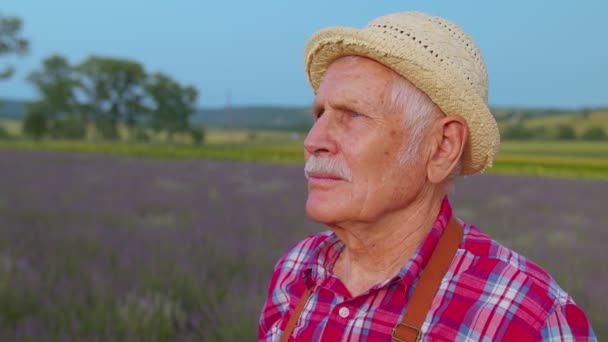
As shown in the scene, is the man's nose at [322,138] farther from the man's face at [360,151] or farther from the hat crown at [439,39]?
the hat crown at [439,39]

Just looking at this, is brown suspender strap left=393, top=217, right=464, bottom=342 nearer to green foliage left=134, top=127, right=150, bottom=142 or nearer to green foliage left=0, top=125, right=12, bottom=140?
green foliage left=134, top=127, right=150, bottom=142

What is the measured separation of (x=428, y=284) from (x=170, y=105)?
2141 inches

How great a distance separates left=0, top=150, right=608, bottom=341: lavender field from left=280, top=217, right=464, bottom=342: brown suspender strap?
0.92ft

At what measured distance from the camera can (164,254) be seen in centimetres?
482

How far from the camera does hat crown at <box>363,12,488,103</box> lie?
5.23 feet

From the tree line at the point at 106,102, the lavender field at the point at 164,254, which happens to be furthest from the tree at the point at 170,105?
the lavender field at the point at 164,254

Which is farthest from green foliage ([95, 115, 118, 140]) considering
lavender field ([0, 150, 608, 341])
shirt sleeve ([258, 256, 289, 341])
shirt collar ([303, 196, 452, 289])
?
shirt collar ([303, 196, 452, 289])

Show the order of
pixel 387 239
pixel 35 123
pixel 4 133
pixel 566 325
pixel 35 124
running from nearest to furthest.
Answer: pixel 566 325, pixel 387 239, pixel 35 124, pixel 35 123, pixel 4 133

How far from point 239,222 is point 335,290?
4683 millimetres

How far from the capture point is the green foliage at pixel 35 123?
56344 mm

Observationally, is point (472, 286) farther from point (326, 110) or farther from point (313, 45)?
point (313, 45)

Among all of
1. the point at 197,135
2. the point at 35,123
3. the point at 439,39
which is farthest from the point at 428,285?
the point at 35,123

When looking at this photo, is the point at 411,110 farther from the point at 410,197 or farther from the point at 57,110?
the point at 57,110

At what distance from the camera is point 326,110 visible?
5.51 ft
